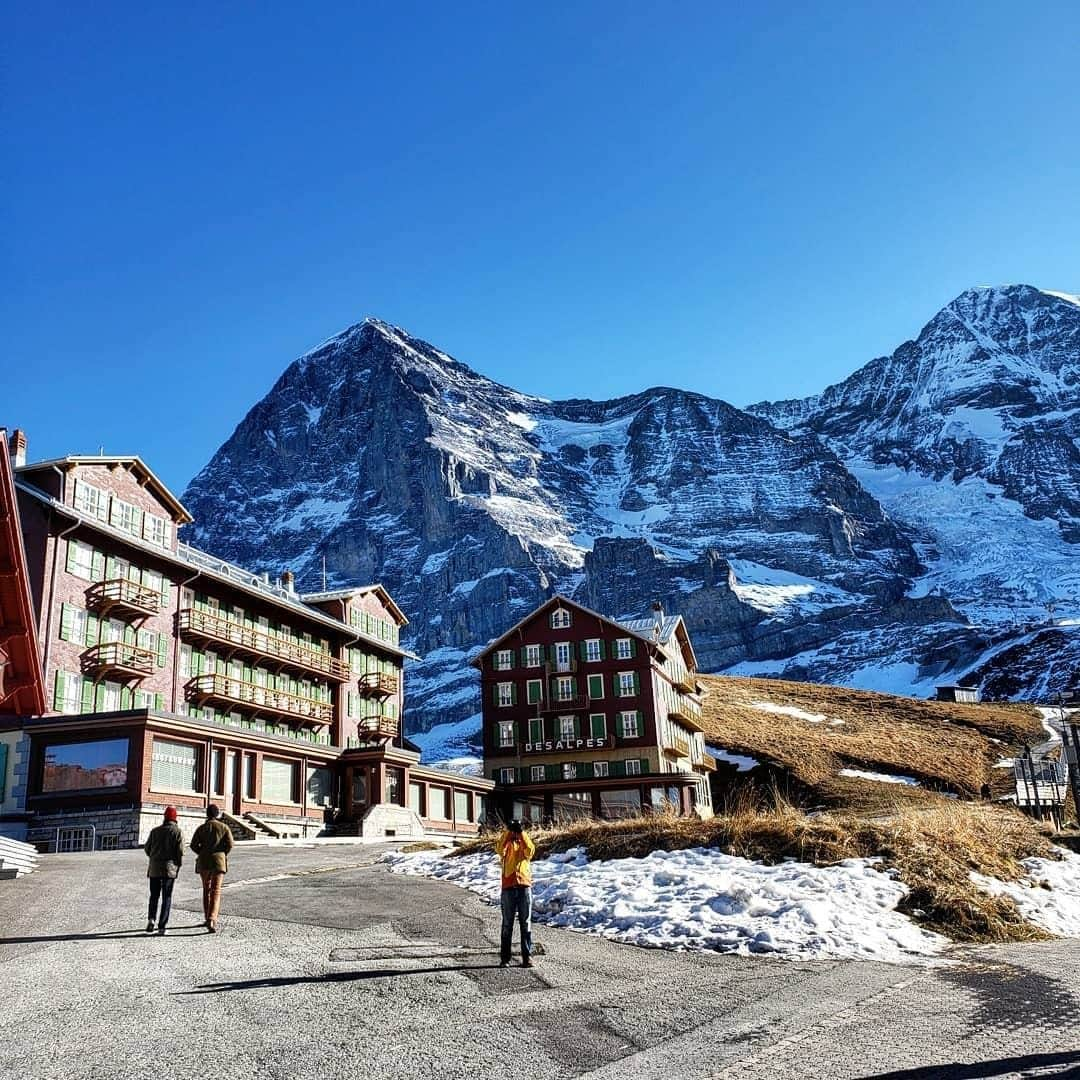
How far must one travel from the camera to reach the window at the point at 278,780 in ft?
150

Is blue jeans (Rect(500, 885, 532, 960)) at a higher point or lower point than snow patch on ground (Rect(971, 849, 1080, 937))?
higher

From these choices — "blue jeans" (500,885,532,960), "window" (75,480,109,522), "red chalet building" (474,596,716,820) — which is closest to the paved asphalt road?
"blue jeans" (500,885,532,960)

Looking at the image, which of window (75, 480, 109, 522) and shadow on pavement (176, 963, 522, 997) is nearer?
shadow on pavement (176, 963, 522, 997)

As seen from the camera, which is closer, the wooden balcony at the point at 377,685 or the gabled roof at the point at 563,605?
the wooden balcony at the point at 377,685

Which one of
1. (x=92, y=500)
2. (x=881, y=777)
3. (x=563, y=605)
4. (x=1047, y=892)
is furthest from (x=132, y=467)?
(x=881, y=777)

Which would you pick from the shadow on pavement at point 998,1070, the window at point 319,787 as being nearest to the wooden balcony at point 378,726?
the window at point 319,787

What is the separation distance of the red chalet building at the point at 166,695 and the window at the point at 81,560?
88 mm

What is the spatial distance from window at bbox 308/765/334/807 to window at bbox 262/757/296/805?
1338 mm

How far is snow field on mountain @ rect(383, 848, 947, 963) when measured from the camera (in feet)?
46.0

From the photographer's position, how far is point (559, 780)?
2635 inches

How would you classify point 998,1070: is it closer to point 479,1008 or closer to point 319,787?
point 479,1008

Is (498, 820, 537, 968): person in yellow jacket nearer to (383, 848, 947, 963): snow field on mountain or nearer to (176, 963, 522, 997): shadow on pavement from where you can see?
(176, 963, 522, 997): shadow on pavement

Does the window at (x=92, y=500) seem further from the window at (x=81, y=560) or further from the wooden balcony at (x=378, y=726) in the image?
the wooden balcony at (x=378, y=726)

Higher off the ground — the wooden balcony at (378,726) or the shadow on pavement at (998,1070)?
the wooden balcony at (378,726)
